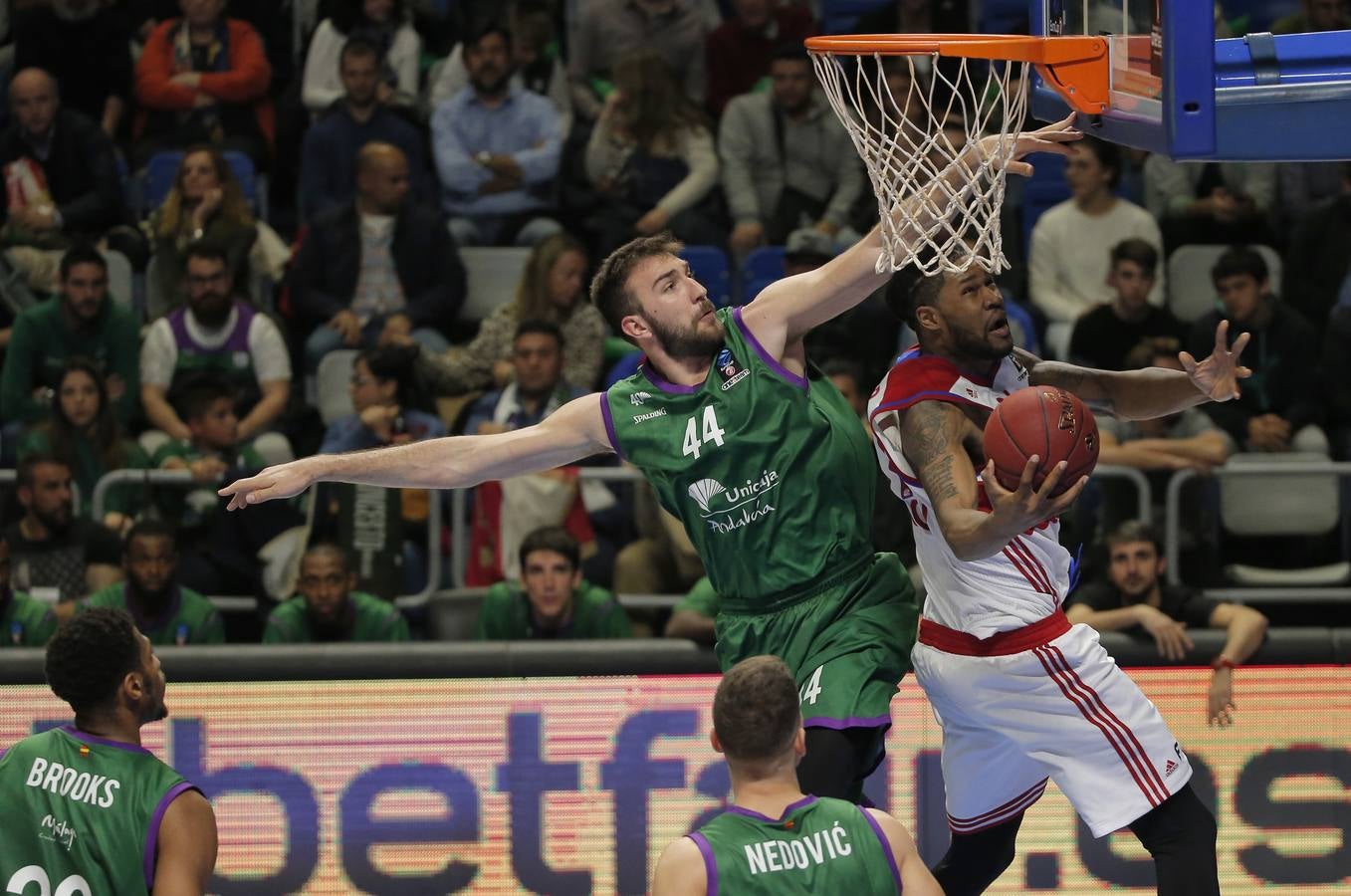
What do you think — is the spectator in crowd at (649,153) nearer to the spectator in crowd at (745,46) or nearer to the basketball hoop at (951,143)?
the spectator in crowd at (745,46)

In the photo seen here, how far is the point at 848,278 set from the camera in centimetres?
588

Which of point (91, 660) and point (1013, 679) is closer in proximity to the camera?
point (91, 660)

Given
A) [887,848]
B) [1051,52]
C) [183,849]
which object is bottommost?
[183,849]

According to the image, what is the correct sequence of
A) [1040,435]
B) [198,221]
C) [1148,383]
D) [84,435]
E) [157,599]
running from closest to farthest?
1. [1040,435]
2. [1148,383]
3. [157,599]
4. [84,435]
5. [198,221]

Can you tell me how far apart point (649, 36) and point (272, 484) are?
6526mm

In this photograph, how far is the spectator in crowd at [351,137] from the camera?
1109 centimetres

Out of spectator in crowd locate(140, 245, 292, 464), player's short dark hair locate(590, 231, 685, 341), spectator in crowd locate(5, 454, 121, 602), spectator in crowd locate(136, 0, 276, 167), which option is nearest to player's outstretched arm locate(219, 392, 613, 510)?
player's short dark hair locate(590, 231, 685, 341)

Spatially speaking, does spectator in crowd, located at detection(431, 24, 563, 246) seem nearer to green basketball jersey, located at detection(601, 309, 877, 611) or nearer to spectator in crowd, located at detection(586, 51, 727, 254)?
spectator in crowd, located at detection(586, 51, 727, 254)

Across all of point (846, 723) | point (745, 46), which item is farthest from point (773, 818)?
point (745, 46)

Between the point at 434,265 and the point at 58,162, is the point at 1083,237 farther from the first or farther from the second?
the point at 58,162

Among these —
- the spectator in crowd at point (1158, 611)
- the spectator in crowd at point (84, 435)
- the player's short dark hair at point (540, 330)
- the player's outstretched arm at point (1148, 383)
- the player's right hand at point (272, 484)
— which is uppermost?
the player's outstretched arm at point (1148, 383)

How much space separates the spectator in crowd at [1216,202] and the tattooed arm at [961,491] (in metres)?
5.50

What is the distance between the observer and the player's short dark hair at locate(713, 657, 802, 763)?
15.1 feet

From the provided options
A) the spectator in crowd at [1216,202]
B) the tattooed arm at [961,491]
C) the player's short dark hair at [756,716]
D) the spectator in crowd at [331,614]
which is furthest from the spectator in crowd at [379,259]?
the player's short dark hair at [756,716]
